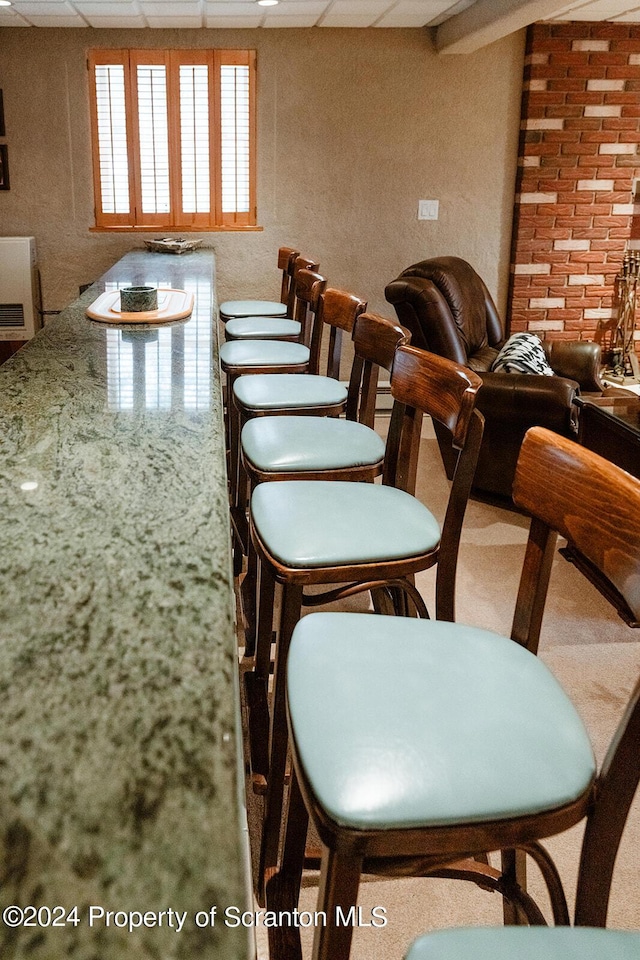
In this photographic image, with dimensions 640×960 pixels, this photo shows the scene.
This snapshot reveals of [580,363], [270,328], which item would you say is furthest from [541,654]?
[580,363]

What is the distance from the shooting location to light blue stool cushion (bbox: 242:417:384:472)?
1.98 m

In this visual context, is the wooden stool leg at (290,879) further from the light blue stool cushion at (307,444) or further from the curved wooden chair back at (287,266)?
the curved wooden chair back at (287,266)

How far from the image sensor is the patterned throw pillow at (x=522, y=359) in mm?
3740

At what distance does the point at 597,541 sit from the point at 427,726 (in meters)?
0.33

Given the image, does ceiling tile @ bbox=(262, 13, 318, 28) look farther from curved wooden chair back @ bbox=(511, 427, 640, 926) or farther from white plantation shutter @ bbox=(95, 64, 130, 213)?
curved wooden chair back @ bbox=(511, 427, 640, 926)

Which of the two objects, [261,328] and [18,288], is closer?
[261,328]

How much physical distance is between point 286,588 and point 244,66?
15.1 feet

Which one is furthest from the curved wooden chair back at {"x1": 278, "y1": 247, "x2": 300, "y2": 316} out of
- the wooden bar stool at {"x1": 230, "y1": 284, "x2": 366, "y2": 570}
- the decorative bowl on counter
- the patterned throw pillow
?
the wooden bar stool at {"x1": 230, "y1": 284, "x2": 366, "y2": 570}

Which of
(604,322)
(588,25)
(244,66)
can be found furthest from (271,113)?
(604,322)

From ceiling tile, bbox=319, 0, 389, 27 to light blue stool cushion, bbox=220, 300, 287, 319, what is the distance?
71.1 inches

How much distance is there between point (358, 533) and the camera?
1.52m

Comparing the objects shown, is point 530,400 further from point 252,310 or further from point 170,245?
point 170,245

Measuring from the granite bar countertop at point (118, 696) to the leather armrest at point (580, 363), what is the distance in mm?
3400

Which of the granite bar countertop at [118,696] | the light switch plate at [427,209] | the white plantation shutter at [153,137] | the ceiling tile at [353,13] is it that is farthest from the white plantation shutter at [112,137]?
the granite bar countertop at [118,696]
